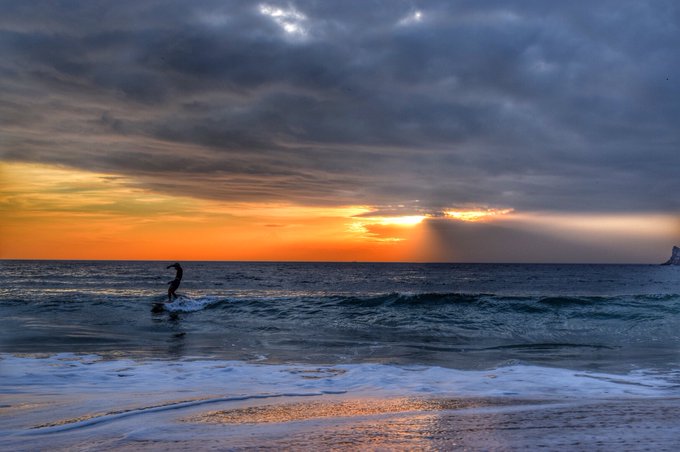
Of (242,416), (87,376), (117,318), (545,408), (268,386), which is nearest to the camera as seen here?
(242,416)

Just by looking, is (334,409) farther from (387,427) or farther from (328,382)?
(328,382)

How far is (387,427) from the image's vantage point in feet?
17.2

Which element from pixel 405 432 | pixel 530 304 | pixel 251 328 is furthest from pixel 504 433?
pixel 530 304

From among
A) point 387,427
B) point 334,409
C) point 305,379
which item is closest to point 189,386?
point 305,379

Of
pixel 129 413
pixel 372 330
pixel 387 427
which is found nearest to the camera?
pixel 387 427

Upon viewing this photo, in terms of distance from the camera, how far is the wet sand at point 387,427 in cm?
458

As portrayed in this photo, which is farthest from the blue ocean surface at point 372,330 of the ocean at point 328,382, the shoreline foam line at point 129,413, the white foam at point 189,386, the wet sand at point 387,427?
the wet sand at point 387,427

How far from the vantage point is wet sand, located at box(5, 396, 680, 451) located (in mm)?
4582

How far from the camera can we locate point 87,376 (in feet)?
27.9

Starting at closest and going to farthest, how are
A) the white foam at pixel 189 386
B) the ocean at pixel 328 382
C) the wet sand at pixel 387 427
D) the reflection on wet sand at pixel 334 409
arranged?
the wet sand at pixel 387 427
the ocean at pixel 328 382
the white foam at pixel 189 386
the reflection on wet sand at pixel 334 409

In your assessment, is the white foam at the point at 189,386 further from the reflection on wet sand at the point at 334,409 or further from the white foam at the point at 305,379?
the reflection on wet sand at the point at 334,409

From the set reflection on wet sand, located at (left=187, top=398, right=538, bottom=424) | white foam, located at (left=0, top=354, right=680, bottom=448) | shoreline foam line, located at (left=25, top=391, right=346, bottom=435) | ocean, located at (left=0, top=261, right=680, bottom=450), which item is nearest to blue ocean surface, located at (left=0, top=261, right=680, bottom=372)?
ocean, located at (left=0, top=261, right=680, bottom=450)

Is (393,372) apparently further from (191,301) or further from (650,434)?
(191,301)

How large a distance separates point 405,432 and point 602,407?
9.14 feet
